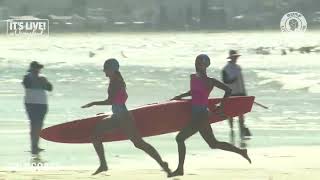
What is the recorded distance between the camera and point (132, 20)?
151m

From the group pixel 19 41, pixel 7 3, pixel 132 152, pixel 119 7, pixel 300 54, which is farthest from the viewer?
pixel 119 7

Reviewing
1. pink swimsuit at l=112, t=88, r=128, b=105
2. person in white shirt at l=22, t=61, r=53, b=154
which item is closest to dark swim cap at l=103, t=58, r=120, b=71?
pink swimsuit at l=112, t=88, r=128, b=105

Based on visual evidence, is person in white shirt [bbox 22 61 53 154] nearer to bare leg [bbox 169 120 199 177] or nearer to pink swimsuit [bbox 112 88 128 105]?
pink swimsuit [bbox 112 88 128 105]

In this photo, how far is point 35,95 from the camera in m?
12.0

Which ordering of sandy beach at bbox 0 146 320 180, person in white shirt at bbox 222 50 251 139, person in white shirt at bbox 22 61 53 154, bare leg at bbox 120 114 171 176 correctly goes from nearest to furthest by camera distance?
bare leg at bbox 120 114 171 176
sandy beach at bbox 0 146 320 180
person in white shirt at bbox 22 61 53 154
person in white shirt at bbox 222 50 251 139

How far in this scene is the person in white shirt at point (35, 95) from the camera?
11953 mm

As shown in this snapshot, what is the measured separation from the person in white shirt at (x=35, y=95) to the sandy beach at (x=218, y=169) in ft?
4.35

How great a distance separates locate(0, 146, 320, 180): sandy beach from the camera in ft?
32.4

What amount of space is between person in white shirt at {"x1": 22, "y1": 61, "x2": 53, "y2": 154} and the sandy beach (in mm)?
1325

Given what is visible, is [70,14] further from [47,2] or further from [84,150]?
[84,150]

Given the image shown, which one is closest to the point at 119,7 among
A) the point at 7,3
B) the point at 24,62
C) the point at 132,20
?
the point at 132,20

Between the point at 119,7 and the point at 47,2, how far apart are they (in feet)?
41.5

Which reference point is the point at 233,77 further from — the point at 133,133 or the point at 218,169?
the point at 133,133

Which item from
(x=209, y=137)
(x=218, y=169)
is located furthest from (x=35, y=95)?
(x=209, y=137)
